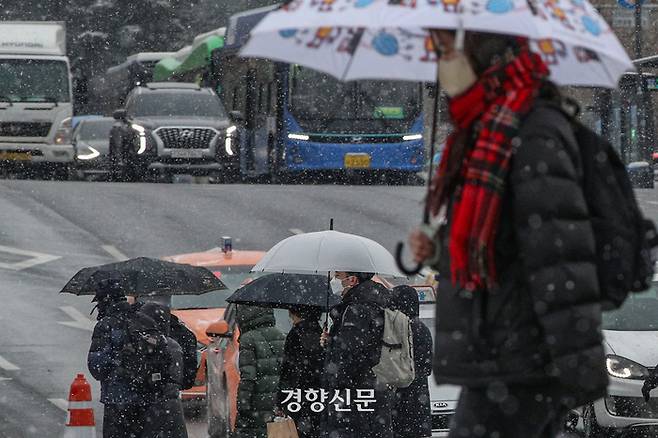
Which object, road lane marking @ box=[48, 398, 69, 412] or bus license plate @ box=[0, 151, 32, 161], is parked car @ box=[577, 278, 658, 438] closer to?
road lane marking @ box=[48, 398, 69, 412]

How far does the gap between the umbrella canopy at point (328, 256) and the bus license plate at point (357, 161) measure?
23.5m

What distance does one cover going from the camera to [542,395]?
437 centimetres

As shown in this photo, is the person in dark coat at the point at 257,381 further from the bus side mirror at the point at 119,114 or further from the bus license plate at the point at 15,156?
the bus license plate at the point at 15,156

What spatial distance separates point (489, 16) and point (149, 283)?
681 centimetres

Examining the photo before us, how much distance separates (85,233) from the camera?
25.5 metres

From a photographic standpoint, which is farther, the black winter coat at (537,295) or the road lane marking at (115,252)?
the road lane marking at (115,252)

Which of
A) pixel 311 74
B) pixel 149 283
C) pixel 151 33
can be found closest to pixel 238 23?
pixel 311 74

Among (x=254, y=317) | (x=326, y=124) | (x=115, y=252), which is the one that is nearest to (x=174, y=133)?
(x=326, y=124)

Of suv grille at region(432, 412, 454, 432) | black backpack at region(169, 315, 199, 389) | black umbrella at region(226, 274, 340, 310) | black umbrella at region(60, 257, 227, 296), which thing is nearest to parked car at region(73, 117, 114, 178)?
suv grille at region(432, 412, 454, 432)

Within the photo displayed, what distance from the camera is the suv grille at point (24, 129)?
3547 centimetres

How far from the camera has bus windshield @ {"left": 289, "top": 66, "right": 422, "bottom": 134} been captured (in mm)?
35219

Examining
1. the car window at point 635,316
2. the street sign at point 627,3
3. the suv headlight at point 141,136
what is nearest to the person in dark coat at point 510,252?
the car window at point 635,316

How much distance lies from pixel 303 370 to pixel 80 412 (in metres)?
1.93

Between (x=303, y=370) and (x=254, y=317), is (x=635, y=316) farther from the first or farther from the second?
(x=303, y=370)
